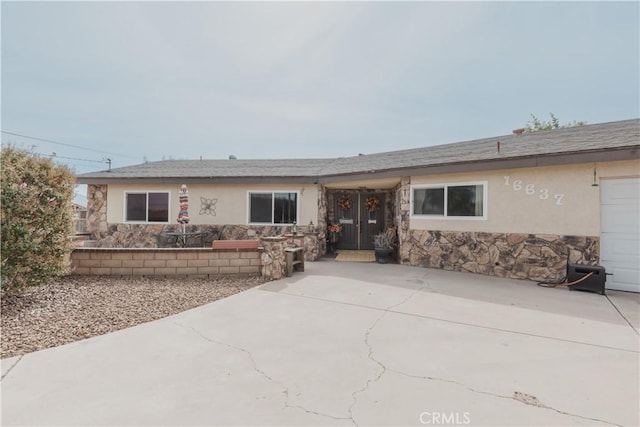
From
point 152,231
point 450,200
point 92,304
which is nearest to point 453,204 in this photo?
point 450,200

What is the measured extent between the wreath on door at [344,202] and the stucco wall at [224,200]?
1787mm

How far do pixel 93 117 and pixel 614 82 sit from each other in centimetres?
2941

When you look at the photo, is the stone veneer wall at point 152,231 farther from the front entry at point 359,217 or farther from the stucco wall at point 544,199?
the stucco wall at point 544,199

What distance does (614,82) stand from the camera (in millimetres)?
12703

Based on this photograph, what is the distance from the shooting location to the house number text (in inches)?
252

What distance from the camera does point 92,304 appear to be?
15.1ft

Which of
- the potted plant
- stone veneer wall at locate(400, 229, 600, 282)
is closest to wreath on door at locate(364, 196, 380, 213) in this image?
the potted plant

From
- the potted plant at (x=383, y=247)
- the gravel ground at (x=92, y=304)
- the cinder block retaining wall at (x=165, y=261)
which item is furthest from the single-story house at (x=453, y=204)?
the gravel ground at (x=92, y=304)

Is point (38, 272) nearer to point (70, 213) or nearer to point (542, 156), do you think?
point (70, 213)

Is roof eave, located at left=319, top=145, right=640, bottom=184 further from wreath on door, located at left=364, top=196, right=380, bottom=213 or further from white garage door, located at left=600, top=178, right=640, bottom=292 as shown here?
wreath on door, located at left=364, top=196, right=380, bottom=213

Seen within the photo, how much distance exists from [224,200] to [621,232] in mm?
11056

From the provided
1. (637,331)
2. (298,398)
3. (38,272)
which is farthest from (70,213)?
(637,331)

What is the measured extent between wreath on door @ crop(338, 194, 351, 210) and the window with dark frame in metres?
3.44

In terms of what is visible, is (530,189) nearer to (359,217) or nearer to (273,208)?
(359,217)
